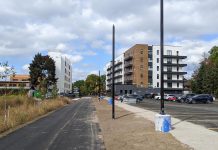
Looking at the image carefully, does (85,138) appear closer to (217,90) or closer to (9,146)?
(9,146)

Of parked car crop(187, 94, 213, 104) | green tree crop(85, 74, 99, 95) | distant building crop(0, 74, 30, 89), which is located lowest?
parked car crop(187, 94, 213, 104)

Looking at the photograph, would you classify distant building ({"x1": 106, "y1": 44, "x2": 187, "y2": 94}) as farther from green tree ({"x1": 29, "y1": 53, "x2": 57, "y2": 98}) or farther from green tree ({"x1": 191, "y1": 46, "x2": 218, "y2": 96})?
green tree ({"x1": 29, "y1": 53, "x2": 57, "y2": 98})

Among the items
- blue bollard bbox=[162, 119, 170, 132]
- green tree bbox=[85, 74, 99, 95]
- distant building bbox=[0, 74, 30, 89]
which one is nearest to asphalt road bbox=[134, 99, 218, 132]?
blue bollard bbox=[162, 119, 170, 132]

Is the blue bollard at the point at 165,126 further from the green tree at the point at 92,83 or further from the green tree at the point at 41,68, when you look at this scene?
the green tree at the point at 92,83

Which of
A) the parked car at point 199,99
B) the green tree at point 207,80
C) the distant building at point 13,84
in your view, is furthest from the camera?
the green tree at point 207,80

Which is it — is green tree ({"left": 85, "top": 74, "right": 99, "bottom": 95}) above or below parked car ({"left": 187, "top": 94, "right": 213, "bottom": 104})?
above

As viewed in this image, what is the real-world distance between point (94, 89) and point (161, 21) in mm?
167656

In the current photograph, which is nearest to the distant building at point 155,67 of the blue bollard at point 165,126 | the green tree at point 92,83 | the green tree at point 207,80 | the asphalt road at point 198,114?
the green tree at point 207,80

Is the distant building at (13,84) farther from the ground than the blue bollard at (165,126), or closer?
farther from the ground

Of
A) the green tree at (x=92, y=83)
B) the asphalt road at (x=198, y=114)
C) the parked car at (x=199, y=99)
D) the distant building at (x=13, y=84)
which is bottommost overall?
the asphalt road at (x=198, y=114)

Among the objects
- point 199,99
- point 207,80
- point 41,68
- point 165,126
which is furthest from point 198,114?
point 41,68

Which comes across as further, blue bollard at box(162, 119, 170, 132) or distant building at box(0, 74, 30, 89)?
distant building at box(0, 74, 30, 89)

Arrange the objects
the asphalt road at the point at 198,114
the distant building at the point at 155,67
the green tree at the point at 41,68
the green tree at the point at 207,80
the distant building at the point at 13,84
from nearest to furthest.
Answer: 1. the asphalt road at the point at 198,114
2. the distant building at the point at 13,84
3. the green tree at the point at 207,80
4. the green tree at the point at 41,68
5. the distant building at the point at 155,67

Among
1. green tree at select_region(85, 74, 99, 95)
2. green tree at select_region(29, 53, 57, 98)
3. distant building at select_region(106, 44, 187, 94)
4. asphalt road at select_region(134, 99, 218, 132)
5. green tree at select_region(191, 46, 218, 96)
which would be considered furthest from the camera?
green tree at select_region(85, 74, 99, 95)
